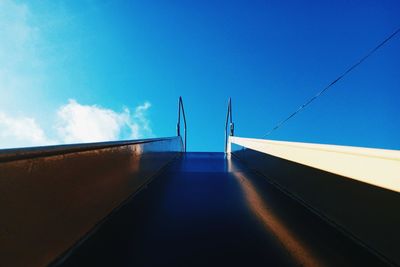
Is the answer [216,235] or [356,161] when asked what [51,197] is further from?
[356,161]

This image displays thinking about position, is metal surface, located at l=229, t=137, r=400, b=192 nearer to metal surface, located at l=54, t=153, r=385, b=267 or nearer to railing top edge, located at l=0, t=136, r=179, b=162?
metal surface, located at l=54, t=153, r=385, b=267

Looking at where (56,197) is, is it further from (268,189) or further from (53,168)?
(268,189)

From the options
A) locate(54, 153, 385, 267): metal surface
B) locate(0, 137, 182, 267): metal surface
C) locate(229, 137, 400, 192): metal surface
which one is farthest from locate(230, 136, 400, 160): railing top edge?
locate(0, 137, 182, 267): metal surface

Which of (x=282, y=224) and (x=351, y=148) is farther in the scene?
(x=282, y=224)

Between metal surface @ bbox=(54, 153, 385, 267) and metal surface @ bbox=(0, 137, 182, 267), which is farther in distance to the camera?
metal surface @ bbox=(54, 153, 385, 267)

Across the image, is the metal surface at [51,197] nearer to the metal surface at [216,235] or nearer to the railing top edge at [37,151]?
the railing top edge at [37,151]

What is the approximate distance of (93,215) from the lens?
249 centimetres

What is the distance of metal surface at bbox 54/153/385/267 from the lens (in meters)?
2.01

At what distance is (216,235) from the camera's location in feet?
7.91

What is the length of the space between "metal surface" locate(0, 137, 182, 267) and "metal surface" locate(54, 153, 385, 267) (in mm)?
123

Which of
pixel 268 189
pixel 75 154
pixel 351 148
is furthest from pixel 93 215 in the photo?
pixel 268 189

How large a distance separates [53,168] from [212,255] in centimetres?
101

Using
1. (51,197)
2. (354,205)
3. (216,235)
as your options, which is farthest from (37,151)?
(354,205)

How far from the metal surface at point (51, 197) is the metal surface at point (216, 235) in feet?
0.41
